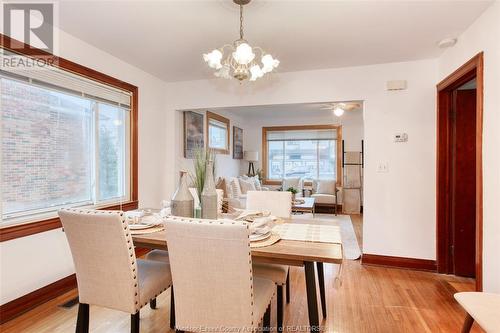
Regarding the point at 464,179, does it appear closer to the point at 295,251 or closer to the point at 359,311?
the point at 359,311

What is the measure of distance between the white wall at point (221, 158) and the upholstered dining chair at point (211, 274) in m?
2.87

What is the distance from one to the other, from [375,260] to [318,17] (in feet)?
8.58

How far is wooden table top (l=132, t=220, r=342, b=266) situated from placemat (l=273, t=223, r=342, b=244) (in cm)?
7

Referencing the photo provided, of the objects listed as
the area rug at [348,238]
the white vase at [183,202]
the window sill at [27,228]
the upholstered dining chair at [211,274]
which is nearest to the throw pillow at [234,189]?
the area rug at [348,238]

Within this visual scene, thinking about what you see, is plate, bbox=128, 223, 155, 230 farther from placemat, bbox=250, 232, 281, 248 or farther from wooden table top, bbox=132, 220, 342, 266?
placemat, bbox=250, 232, 281, 248

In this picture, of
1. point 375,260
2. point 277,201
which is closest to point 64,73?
point 277,201

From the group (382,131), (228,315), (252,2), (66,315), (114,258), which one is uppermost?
(252,2)

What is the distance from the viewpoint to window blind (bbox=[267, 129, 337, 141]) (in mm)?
7125

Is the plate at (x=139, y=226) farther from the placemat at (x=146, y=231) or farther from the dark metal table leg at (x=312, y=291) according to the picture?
the dark metal table leg at (x=312, y=291)

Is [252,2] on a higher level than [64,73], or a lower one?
higher

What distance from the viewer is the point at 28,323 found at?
2031 mm

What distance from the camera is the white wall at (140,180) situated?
2.12 meters

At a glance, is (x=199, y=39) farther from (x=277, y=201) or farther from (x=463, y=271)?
(x=463, y=271)

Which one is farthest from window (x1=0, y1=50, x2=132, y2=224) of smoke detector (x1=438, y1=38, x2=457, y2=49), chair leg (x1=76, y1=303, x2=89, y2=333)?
smoke detector (x1=438, y1=38, x2=457, y2=49)
